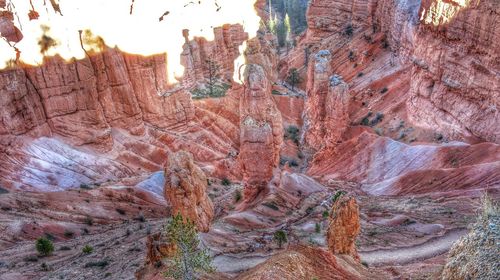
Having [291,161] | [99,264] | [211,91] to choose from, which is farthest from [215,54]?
[99,264]

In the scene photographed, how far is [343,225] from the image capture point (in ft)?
70.5

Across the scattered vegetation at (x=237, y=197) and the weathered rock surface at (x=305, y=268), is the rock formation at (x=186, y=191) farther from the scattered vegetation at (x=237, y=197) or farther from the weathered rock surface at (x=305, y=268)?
the scattered vegetation at (x=237, y=197)

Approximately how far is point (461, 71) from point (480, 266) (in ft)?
109

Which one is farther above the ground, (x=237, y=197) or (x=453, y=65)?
(x=453, y=65)

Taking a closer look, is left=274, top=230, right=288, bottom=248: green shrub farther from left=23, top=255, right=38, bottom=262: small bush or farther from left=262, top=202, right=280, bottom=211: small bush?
left=23, top=255, right=38, bottom=262: small bush

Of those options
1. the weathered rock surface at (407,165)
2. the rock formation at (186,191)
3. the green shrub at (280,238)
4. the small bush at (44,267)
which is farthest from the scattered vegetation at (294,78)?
the small bush at (44,267)

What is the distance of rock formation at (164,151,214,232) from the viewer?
26703 mm

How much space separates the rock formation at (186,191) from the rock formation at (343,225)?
347 inches

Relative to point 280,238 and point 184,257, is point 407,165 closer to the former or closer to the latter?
point 280,238

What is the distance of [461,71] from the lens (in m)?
41.1

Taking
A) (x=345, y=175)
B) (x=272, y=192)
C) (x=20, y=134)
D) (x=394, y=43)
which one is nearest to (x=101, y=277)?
(x=272, y=192)

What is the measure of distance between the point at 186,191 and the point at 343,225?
33.1 feet

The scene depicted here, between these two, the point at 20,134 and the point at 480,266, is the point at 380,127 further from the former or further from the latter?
the point at 480,266

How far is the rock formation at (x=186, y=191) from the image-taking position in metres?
26.7
